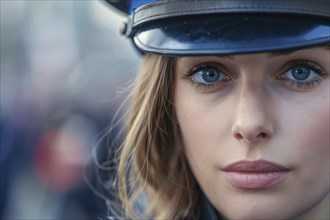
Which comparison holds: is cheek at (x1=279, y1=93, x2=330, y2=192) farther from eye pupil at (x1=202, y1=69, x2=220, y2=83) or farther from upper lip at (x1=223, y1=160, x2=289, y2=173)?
eye pupil at (x1=202, y1=69, x2=220, y2=83)

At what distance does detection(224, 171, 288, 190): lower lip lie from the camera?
159 cm

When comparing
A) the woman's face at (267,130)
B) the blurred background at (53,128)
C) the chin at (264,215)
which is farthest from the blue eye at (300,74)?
the blurred background at (53,128)

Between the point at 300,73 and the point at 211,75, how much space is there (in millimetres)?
225

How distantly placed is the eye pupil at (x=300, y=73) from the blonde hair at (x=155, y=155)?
357mm

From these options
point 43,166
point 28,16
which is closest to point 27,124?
point 43,166

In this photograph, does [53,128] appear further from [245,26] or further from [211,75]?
[245,26]

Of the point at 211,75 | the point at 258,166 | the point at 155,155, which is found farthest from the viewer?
the point at 155,155

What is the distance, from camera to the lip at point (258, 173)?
1.58 metres

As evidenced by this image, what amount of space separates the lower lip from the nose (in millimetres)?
92

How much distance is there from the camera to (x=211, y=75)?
1692 mm

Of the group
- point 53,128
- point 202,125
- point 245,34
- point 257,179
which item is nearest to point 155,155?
point 202,125

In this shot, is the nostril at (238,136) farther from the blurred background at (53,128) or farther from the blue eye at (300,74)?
the blurred background at (53,128)

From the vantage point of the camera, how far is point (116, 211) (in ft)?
7.61

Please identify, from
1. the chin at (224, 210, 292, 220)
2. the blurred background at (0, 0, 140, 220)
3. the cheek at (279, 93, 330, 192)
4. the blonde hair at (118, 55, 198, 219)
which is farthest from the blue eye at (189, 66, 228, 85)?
the blurred background at (0, 0, 140, 220)
